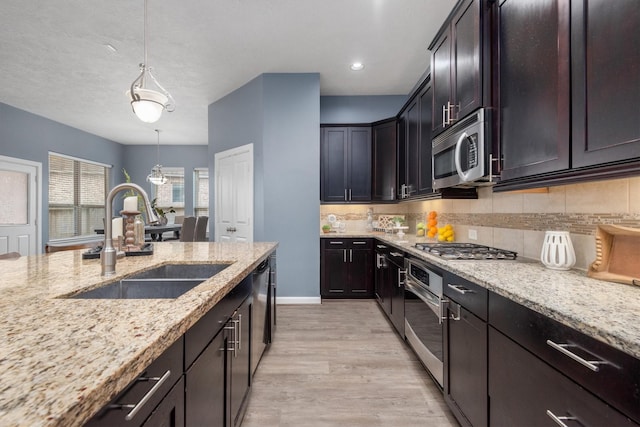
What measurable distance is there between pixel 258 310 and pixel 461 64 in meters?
2.10

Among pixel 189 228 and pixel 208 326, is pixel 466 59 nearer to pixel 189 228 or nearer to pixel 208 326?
pixel 208 326

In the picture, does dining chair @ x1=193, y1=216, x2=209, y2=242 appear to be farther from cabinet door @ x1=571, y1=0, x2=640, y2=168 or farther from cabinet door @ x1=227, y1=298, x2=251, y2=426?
cabinet door @ x1=571, y1=0, x2=640, y2=168

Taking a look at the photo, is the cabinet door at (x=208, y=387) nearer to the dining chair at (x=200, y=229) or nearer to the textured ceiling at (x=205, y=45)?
the textured ceiling at (x=205, y=45)

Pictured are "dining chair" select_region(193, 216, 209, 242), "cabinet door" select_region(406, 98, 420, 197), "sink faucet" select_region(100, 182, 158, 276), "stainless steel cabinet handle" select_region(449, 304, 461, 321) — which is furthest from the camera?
"dining chair" select_region(193, 216, 209, 242)

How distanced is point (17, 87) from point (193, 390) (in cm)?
567

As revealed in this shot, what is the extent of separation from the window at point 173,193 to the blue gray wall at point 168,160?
0.19 m

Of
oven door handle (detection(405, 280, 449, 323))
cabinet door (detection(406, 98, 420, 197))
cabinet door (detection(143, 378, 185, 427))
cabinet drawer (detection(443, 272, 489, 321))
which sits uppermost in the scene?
cabinet door (detection(406, 98, 420, 197))

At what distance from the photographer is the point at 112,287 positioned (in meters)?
1.27

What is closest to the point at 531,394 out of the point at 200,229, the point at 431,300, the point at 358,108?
the point at 431,300

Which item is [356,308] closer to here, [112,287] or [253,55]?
[112,287]

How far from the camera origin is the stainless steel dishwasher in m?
1.90

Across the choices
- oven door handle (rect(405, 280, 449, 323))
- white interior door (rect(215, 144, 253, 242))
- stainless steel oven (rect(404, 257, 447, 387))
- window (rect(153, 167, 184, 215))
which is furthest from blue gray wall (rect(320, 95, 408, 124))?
window (rect(153, 167, 184, 215))

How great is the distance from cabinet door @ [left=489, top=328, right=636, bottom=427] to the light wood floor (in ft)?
2.28

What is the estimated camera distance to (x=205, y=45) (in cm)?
337
